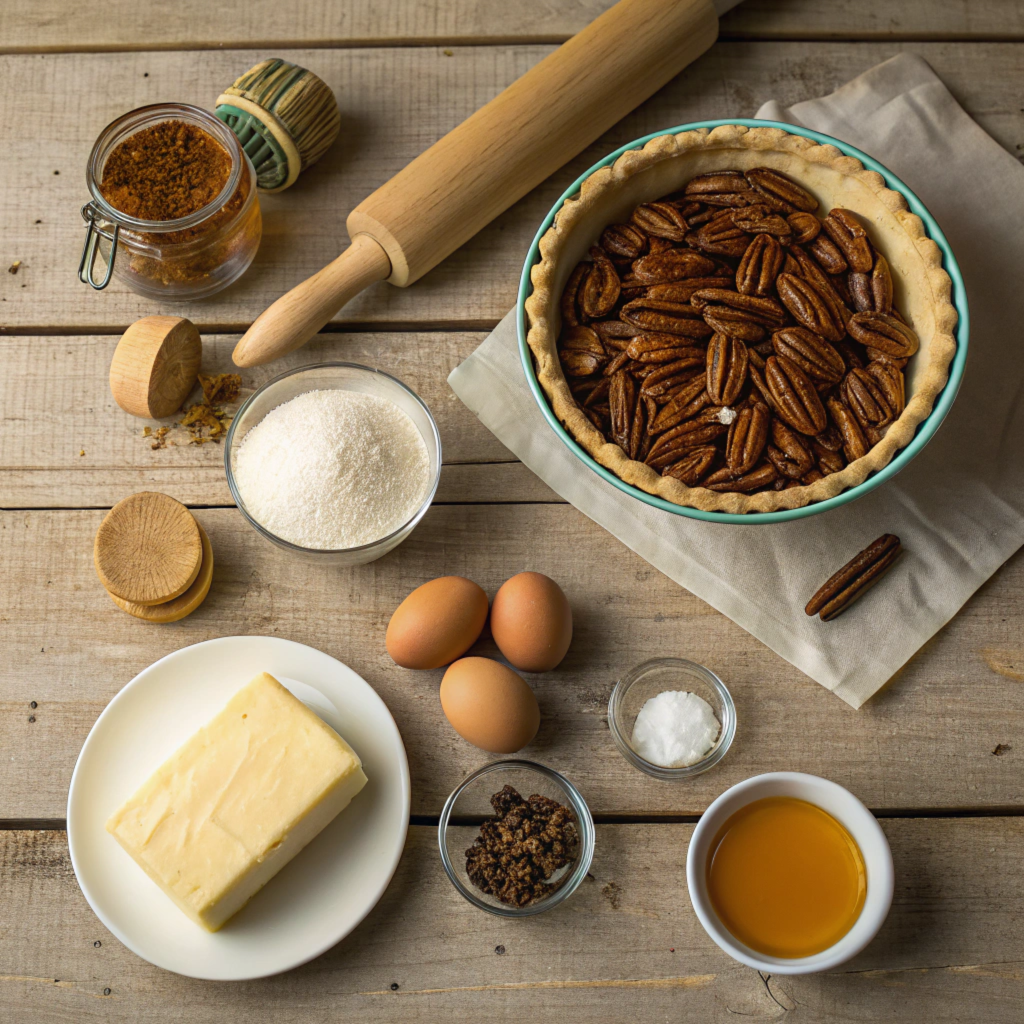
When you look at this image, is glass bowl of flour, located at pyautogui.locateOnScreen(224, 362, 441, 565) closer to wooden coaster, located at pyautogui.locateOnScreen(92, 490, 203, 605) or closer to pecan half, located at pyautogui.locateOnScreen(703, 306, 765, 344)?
wooden coaster, located at pyautogui.locateOnScreen(92, 490, 203, 605)

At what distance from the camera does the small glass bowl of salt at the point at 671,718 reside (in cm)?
144

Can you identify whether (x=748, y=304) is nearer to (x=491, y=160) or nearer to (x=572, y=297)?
(x=572, y=297)

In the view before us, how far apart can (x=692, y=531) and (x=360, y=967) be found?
0.83 m

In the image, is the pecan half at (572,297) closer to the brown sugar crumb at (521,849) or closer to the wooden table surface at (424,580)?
the wooden table surface at (424,580)

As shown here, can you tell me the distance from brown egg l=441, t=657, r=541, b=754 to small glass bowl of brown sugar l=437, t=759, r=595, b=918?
7 cm

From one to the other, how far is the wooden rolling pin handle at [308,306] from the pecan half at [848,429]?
75 centimetres

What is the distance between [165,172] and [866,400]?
115 cm

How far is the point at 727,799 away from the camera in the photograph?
1.35 m

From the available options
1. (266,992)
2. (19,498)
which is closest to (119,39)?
(19,498)

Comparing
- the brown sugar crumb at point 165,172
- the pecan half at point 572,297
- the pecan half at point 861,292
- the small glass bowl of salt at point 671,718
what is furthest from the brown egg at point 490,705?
the brown sugar crumb at point 165,172

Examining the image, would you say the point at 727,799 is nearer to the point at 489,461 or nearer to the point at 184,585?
the point at 489,461

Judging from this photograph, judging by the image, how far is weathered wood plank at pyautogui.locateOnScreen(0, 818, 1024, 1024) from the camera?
55.4 inches

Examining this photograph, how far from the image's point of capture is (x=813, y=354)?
133cm

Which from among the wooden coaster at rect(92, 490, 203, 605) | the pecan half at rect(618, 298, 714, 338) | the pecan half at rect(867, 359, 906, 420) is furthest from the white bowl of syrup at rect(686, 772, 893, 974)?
the wooden coaster at rect(92, 490, 203, 605)
